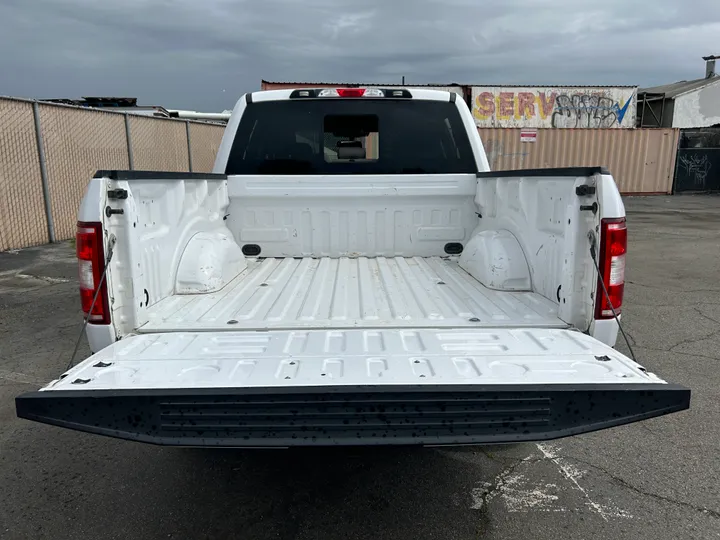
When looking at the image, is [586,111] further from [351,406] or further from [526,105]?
[351,406]

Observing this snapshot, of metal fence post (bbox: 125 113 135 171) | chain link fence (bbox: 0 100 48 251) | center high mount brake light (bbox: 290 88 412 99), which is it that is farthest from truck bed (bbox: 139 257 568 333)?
metal fence post (bbox: 125 113 135 171)

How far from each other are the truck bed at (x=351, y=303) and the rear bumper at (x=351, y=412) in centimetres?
72

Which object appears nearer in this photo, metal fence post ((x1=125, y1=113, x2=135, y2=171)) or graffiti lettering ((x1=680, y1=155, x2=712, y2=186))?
metal fence post ((x1=125, y1=113, x2=135, y2=171))

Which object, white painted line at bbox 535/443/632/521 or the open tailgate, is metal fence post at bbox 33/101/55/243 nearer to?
the open tailgate

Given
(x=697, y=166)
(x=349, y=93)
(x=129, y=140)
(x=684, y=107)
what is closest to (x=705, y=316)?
(x=349, y=93)

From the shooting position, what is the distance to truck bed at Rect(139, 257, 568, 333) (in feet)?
8.99

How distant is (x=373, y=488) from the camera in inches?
113

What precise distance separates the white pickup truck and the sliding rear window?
0.05 feet

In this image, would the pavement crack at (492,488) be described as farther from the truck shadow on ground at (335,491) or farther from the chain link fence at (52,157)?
the chain link fence at (52,157)

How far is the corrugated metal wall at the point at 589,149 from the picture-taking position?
20.4 metres

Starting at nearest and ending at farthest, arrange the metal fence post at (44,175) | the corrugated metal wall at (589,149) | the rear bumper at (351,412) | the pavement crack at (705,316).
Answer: the rear bumper at (351,412)
the pavement crack at (705,316)
the metal fence post at (44,175)
the corrugated metal wall at (589,149)

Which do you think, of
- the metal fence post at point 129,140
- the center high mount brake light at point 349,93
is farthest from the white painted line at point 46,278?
the metal fence post at point 129,140

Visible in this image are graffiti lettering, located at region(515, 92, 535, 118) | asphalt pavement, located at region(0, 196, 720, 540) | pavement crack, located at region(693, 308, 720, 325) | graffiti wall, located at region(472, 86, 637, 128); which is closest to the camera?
asphalt pavement, located at region(0, 196, 720, 540)

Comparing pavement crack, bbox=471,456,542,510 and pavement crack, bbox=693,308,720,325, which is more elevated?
pavement crack, bbox=693,308,720,325
